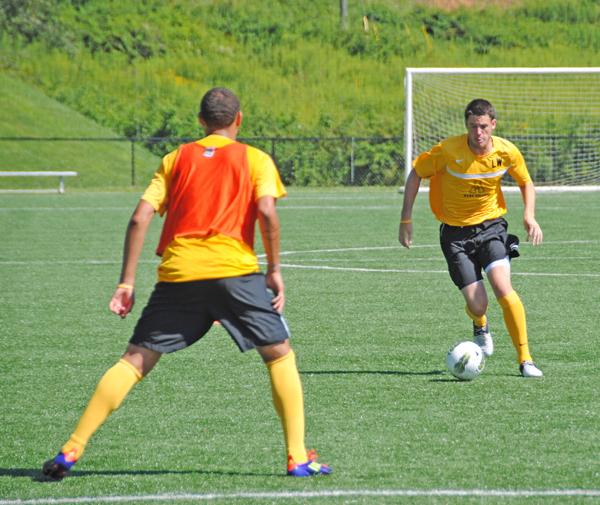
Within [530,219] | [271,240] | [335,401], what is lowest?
[335,401]

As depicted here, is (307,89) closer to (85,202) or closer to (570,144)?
(570,144)

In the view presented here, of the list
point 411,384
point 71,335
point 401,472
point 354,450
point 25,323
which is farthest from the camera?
point 25,323

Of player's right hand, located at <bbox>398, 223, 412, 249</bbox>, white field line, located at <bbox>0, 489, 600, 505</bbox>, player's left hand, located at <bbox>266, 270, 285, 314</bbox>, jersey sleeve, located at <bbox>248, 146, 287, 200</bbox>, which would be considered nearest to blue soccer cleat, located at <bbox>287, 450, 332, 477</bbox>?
white field line, located at <bbox>0, 489, 600, 505</bbox>

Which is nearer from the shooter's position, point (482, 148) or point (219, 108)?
point (219, 108)

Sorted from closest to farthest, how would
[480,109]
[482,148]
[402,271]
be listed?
1. [480,109]
2. [482,148]
3. [402,271]

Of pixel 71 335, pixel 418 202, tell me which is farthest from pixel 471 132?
pixel 418 202

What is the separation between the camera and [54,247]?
18.3m

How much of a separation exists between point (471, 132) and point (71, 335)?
371cm

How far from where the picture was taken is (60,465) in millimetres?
5332

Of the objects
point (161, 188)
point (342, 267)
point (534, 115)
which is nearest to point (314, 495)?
point (161, 188)

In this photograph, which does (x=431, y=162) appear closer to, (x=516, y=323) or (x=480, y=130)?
(x=480, y=130)

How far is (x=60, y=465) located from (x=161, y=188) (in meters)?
1.25

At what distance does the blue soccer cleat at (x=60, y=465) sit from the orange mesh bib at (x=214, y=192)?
1046 millimetres

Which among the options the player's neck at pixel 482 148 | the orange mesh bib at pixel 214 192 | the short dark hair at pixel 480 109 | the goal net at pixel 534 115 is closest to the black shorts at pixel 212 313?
the orange mesh bib at pixel 214 192
